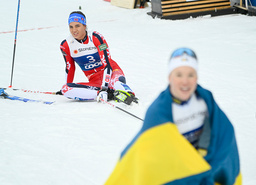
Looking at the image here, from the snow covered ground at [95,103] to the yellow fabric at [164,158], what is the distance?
1.48 metres

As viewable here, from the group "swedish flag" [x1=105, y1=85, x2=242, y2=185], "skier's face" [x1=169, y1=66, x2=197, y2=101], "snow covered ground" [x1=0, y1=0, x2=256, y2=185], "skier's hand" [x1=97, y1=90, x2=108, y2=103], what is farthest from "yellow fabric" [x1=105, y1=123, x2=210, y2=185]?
"skier's hand" [x1=97, y1=90, x2=108, y2=103]

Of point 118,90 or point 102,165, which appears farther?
point 118,90

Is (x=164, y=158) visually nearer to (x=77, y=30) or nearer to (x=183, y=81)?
(x=183, y=81)

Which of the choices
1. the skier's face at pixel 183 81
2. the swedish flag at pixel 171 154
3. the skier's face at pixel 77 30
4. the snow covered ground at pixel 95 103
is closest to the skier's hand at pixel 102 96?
the snow covered ground at pixel 95 103

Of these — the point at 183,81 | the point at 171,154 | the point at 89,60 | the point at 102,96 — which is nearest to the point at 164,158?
the point at 171,154

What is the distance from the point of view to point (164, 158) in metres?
2.10

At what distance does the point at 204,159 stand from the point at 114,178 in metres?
0.54

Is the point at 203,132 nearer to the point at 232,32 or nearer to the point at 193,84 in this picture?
the point at 193,84

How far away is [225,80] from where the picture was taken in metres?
6.64

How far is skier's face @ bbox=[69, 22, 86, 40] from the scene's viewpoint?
5773mm

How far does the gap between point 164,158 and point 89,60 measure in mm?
4170

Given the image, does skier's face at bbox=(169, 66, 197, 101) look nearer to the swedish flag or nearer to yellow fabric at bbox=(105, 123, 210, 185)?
the swedish flag

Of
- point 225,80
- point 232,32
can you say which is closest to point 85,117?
point 225,80

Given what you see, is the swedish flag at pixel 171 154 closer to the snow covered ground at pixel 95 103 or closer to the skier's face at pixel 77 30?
the snow covered ground at pixel 95 103
